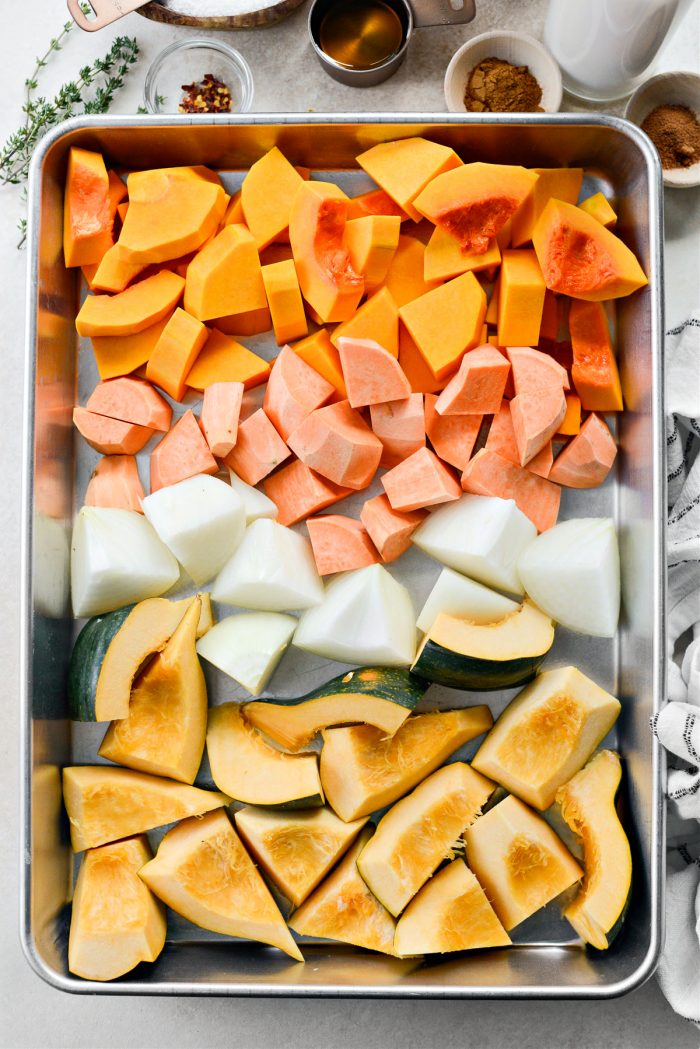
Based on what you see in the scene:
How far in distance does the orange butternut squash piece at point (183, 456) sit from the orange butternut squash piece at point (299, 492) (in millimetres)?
101

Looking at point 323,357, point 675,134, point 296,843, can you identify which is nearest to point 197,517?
point 323,357

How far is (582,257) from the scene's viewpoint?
1378mm

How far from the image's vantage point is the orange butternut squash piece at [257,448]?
4.56 feet

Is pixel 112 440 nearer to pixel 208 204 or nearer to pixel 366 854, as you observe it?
pixel 208 204

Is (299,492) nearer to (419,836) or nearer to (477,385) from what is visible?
(477,385)

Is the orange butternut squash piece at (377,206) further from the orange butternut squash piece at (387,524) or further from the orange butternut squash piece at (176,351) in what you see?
the orange butternut squash piece at (387,524)

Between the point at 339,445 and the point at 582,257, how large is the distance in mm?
470

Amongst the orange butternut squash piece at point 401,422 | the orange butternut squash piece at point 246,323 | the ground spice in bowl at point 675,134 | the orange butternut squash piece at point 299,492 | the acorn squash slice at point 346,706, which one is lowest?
the acorn squash slice at point 346,706

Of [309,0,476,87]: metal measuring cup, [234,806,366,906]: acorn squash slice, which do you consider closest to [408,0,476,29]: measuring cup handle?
[309,0,476,87]: metal measuring cup

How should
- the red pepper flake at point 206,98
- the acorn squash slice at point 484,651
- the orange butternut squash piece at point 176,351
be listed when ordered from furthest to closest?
the red pepper flake at point 206,98, the orange butternut squash piece at point 176,351, the acorn squash slice at point 484,651

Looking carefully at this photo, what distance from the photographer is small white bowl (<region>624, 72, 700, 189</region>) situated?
4.71 feet

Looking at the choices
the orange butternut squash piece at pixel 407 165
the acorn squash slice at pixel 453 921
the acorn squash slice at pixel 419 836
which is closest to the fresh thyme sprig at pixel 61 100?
the orange butternut squash piece at pixel 407 165

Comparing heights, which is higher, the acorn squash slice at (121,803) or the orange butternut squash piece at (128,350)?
the orange butternut squash piece at (128,350)

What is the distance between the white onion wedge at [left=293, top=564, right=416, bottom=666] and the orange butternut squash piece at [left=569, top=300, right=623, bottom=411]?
16.8 inches
